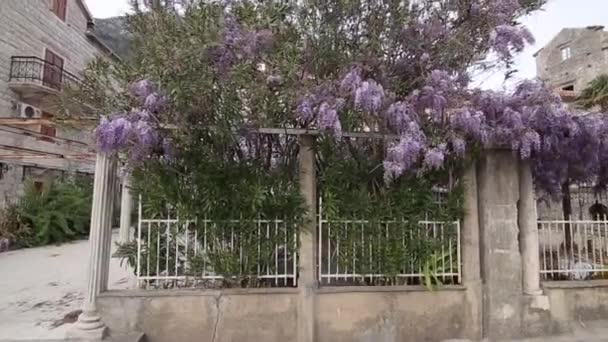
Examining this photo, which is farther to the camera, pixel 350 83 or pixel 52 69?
pixel 52 69

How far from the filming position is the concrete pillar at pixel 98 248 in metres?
4.17

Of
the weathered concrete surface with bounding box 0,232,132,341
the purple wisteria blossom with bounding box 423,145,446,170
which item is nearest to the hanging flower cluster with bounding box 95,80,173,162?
the weathered concrete surface with bounding box 0,232,132,341

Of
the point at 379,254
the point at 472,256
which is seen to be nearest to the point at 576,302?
the point at 472,256

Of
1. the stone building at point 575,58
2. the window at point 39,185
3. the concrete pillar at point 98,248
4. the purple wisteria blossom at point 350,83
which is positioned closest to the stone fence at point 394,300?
the concrete pillar at point 98,248

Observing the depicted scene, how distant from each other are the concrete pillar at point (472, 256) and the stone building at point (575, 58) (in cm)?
1921

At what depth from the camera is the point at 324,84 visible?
4.21 meters

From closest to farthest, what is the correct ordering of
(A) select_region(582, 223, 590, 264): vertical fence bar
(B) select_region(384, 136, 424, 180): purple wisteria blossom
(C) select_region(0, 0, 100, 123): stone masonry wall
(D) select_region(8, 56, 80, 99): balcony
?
1. (B) select_region(384, 136, 424, 180): purple wisteria blossom
2. (A) select_region(582, 223, 590, 264): vertical fence bar
3. (C) select_region(0, 0, 100, 123): stone masonry wall
4. (D) select_region(8, 56, 80, 99): balcony

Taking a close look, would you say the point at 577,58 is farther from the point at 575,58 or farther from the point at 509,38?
the point at 509,38

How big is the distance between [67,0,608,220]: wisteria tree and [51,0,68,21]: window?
14.5 meters

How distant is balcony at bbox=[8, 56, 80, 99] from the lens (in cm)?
1363

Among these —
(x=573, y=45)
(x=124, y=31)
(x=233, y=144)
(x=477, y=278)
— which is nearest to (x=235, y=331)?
(x=233, y=144)

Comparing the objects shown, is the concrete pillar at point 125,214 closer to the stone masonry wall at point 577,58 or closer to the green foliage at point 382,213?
the green foliage at point 382,213

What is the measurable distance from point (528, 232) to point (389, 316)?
6.56 feet

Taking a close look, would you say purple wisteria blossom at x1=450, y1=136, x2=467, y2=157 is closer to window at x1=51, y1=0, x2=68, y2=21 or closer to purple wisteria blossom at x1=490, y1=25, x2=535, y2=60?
purple wisteria blossom at x1=490, y1=25, x2=535, y2=60
